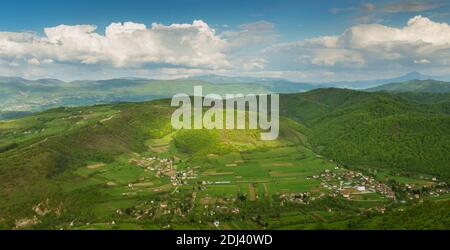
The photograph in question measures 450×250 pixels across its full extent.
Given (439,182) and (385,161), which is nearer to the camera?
(439,182)

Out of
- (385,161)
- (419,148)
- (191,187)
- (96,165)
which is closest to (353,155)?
(385,161)

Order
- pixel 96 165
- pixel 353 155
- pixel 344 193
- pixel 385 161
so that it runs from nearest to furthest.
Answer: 1. pixel 344 193
2. pixel 96 165
3. pixel 385 161
4. pixel 353 155
